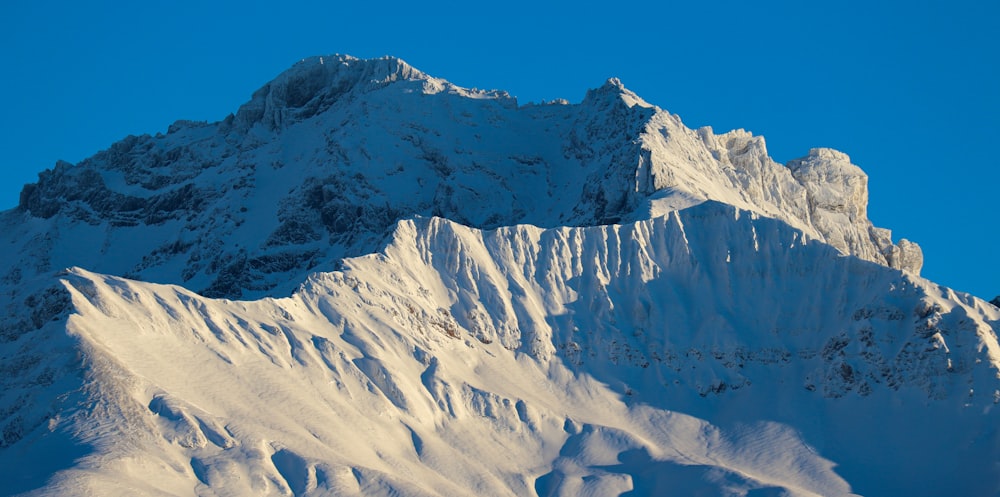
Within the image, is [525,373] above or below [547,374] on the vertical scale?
below

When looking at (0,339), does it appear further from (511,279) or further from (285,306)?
(511,279)

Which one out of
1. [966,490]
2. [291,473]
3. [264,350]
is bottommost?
[291,473]

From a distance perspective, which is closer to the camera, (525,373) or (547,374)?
(525,373)

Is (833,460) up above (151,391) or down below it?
above

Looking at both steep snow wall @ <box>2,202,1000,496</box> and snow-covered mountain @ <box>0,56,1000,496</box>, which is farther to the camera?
steep snow wall @ <box>2,202,1000,496</box>

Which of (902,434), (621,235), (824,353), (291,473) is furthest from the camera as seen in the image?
(621,235)

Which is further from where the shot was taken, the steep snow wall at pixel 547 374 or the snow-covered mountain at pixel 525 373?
the steep snow wall at pixel 547 374

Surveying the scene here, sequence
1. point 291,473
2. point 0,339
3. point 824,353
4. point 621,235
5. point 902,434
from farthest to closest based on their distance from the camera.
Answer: point 621,235 < point 824,353 < point 902,434 < point 0,339 < point 291,473

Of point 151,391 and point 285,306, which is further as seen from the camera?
point 285,306

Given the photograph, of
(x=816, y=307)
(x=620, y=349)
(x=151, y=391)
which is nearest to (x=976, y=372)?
(x=816, y=307)

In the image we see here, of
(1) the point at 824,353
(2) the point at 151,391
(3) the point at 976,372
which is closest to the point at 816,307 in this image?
(1) the point at 824,353
